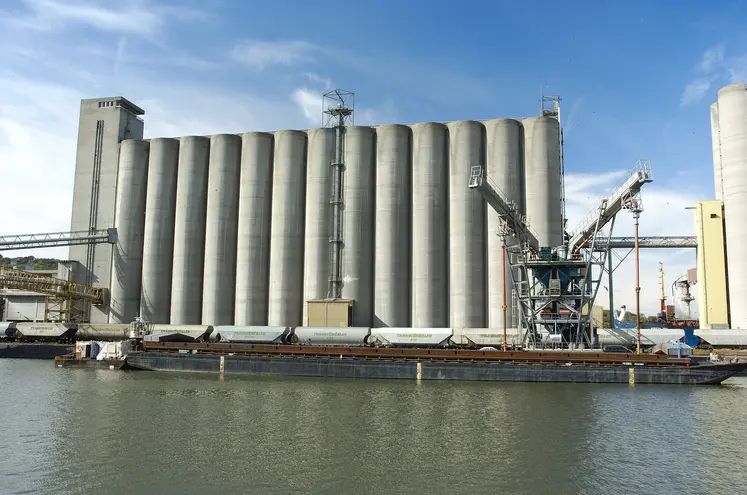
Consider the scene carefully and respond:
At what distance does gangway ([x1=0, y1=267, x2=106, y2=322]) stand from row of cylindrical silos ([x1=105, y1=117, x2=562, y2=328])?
3129 millimetres

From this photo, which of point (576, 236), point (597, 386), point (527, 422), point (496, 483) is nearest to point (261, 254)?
point (576, 236)

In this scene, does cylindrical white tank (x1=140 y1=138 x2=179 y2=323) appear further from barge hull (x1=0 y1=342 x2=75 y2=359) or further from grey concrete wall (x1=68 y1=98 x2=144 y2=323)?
barge hull (x1=0 y1=342 x2=75 y2=359)

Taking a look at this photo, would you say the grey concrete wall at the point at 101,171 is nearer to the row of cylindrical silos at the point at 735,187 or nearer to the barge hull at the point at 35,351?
the barge hull at the point at 35,351

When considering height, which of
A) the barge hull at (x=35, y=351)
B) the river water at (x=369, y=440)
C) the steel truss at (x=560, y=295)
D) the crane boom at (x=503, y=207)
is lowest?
the river water at (x=369, y=440)

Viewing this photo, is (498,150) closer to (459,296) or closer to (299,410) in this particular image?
(459,296)

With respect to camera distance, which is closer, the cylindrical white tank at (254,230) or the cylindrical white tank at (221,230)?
the cylindrical white tank at (254,230)

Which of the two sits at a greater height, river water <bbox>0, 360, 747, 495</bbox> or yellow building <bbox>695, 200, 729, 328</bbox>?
yellow building <bbox>695, 200, 729, 328</bbox>

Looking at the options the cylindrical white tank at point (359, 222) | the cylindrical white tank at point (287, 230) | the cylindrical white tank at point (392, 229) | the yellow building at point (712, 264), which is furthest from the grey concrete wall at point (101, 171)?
the yellow building at point (712, 264)

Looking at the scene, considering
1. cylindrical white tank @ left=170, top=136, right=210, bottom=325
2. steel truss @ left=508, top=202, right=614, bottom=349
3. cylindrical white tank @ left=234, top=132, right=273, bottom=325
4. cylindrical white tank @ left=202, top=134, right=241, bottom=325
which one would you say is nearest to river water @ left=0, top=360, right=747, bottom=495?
steel truss @ left=508, top=202, right=614, bottom=349

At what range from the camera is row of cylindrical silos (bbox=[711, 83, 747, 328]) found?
62.9m

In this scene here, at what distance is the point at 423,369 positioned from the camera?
44156mm

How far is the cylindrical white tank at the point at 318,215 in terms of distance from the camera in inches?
2635

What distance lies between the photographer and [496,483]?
19219 mm

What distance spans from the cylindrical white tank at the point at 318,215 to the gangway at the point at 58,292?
28.2 meters
